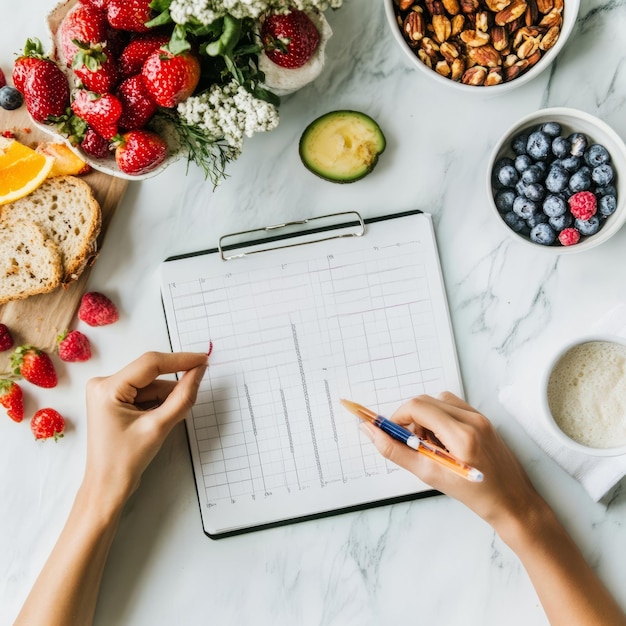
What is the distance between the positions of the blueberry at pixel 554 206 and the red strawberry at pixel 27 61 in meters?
0.79

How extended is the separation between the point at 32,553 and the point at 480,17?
3.77 ft

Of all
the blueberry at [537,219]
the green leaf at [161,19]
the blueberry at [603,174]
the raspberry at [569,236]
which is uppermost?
the green leaf at [161,19]

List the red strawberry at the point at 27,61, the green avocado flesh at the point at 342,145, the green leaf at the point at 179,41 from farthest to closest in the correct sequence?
1. the green avocado flesh at the point at 342,145
2. the red strawberry at the point at 27,61
3. the green leaf at the point at 179,41

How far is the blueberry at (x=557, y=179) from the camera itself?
961mm

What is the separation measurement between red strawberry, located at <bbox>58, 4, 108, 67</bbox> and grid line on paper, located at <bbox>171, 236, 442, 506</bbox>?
0.41 metres

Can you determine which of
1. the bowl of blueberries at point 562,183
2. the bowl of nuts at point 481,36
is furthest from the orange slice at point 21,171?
the bowl of blueberries at point 562,183

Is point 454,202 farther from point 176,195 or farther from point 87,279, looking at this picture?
point 87,279

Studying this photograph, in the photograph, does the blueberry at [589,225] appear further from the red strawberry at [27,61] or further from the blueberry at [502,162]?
the red strawberry at [27,61]

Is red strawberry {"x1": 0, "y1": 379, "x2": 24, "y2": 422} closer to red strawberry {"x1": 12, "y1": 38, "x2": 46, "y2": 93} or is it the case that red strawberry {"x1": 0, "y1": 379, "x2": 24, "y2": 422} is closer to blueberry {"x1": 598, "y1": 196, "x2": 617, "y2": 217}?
red strawberry {"x1": 12, "y1": 38, "x2": 46, "y2": 93}

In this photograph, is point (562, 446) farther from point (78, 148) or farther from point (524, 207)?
point (78, 148)

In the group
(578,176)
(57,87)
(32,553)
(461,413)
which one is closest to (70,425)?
(32,553)

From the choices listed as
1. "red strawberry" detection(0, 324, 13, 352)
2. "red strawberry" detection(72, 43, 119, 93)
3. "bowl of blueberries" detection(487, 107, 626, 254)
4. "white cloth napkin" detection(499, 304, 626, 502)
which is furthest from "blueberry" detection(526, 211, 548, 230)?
"red strawberry" detection(0, 324, 13, 352)

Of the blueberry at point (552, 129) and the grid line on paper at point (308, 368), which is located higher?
the blueberry at point (552, 129)

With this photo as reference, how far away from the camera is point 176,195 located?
1.07 metres
